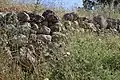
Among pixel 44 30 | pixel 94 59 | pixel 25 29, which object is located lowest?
pixel 94 59

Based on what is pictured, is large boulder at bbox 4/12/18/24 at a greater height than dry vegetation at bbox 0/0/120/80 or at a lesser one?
greater

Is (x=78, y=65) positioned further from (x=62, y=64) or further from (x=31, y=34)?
(x=31, y=34)

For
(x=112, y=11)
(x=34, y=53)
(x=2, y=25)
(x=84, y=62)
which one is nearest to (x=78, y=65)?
(x=84, y=62)

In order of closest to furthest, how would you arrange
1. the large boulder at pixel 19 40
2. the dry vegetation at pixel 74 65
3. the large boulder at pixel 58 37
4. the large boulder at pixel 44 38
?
the dry vegetation at pixel 74 65 → the large boulder at pixel 19 40 → the large boulder at pixel 44 38 → the large boulder at pixel 58 37

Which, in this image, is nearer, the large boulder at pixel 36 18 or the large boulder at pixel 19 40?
the large boulder at pixel 19 40

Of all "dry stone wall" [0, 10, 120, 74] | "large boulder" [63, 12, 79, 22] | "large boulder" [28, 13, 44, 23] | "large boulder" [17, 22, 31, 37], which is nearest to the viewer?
"dry stone wall" [0, 10, 120, 74]

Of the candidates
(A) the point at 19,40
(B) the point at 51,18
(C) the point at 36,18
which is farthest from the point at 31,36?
(B) the point at 51,18

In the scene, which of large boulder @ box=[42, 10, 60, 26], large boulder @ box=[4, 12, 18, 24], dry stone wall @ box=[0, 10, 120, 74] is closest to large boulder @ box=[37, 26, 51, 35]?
dry stone wall @ box=[0, 10, 120, 74]

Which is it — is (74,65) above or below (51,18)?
below

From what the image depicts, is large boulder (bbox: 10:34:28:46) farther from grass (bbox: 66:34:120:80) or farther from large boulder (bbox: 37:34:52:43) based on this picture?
grass (bbox: 66:34:120:80)

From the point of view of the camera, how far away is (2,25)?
668 centimetres

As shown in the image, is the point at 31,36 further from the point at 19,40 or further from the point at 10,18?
the point at 10,18

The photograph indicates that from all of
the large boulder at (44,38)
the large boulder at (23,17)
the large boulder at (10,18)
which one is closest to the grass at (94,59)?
the large boulder at (44,38)

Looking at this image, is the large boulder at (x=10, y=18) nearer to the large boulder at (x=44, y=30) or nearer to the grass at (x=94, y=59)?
the large boulder at (x=44, y=30)
